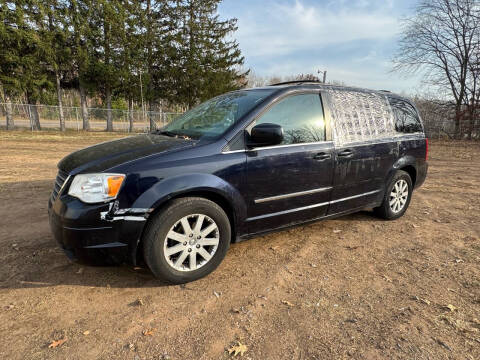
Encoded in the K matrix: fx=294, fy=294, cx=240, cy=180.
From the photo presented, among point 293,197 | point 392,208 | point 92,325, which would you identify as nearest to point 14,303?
point 92,325

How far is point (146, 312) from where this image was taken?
238 cm

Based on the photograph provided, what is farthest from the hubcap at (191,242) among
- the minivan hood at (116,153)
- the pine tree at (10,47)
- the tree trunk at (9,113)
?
the tree trunk at (9,113)

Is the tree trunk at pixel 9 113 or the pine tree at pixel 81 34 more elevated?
the pine tree at pixel 81 34

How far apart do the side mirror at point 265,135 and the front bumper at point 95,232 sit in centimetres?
123

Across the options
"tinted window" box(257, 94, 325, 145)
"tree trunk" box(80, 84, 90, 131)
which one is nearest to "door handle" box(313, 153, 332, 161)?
"tinted window" box(257, 94, 325, 145)

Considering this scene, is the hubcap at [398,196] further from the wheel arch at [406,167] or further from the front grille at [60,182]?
the front grille at [60,182]

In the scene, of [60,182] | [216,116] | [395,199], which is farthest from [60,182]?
[395,199]

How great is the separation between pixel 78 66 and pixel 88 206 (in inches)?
948

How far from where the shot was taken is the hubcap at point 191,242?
2611 millimetres

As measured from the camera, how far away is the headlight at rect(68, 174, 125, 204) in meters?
2.38

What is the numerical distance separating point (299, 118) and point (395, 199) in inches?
88.9

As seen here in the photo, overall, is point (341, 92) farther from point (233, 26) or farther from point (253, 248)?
point (233, 26)

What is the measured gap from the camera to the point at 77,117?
2381cm

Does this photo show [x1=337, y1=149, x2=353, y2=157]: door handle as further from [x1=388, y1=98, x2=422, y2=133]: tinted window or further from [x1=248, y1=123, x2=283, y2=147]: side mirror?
[x1=388, y1=98, x2=422, y2=133]: tinted window
